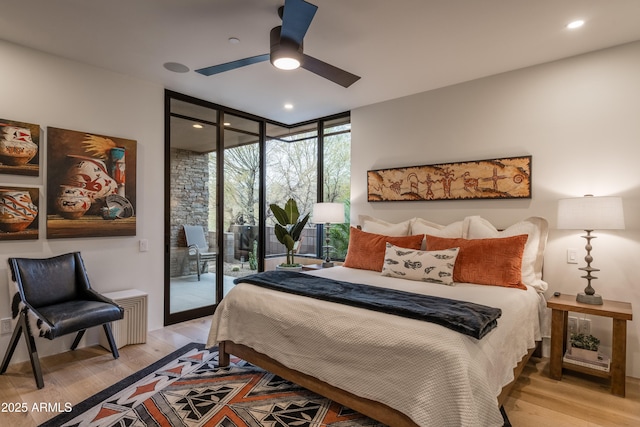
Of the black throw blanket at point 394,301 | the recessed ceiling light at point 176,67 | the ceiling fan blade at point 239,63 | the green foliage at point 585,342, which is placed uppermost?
the recessed ceiling light at point 176,67

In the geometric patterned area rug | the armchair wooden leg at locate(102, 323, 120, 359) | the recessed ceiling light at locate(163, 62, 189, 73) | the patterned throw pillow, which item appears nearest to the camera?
the geometric patterned area rug

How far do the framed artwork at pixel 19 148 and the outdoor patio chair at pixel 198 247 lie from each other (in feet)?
5.22

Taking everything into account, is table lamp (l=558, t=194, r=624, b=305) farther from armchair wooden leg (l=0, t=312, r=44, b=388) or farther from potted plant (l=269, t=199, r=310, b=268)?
armchair wooden leg (l=0, t=312, r=44, b=388)

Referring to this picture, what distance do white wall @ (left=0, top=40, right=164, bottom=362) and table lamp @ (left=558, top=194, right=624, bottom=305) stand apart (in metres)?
3.96

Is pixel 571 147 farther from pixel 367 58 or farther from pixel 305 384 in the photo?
pixel 305 384

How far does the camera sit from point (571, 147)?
303 cm

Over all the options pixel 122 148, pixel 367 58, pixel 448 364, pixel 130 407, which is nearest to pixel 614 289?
pixel 448 364

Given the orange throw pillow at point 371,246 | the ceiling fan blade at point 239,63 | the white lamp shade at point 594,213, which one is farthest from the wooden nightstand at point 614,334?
the ceiling fan blade at point 239,63

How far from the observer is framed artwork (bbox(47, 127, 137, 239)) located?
3078mm

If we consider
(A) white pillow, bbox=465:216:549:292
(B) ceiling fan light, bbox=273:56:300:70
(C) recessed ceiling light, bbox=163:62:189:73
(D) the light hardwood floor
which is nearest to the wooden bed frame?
(D) the light hardwood floor

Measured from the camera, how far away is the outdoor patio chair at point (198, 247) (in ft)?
13.8

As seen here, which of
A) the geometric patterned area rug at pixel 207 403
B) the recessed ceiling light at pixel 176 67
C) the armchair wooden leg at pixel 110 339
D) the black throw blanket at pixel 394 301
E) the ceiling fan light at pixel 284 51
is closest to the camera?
the black throw blanket at pixel 394 301

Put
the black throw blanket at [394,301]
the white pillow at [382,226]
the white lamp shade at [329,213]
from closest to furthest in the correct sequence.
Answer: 1. the black throw blanket at [394,301]
2. the white pillow at [382,226]
3. the white lamp shade at [329,213]

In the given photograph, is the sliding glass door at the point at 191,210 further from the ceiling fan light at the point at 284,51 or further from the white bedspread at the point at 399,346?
the ceiling fan light at the point at 284,51
